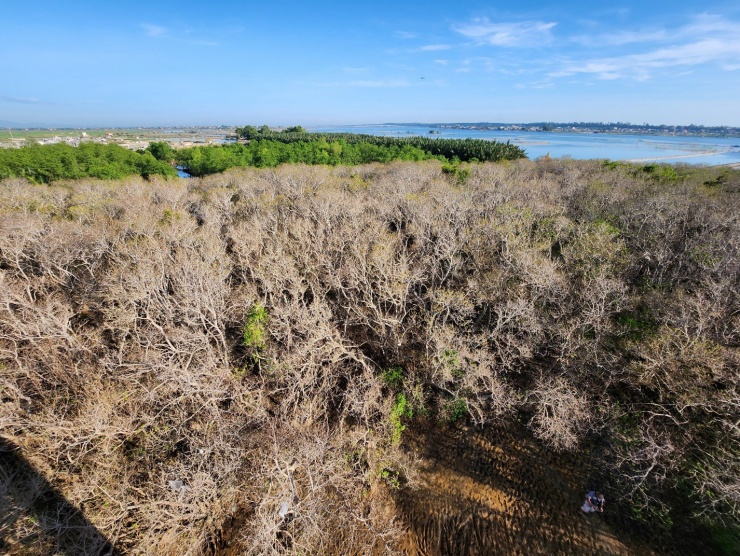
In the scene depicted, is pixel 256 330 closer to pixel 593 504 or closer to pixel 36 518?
pixel 36 518

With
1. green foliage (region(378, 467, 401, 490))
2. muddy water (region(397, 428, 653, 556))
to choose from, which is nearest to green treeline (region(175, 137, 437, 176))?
muddy water (region(397, 428, 653, 556))

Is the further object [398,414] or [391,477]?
[398,414]

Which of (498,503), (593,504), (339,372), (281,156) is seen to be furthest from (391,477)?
(281,156)

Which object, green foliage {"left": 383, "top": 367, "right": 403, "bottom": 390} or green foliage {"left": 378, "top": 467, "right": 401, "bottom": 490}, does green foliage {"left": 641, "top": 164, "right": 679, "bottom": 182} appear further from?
green foliage {"left": 378, "top": 467, "right": 401, "bottom": 490}

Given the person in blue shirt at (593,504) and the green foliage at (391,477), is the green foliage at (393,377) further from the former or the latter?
the person in blue shirt at (593,504)

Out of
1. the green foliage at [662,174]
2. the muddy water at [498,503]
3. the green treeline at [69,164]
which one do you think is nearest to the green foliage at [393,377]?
the muddy water at [498,503]

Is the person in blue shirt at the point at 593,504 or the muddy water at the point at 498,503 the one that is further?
the person in blue shirt at the point at 593,504
